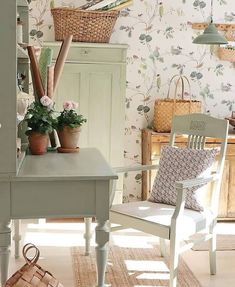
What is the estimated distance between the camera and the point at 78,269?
3.51 meters

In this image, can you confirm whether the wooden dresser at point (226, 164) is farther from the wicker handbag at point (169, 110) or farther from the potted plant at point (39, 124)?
the potted plant at point (39, 124)

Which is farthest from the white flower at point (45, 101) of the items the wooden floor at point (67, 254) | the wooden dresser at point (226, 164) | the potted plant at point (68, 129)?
the wooden dresser at point (226, 164)

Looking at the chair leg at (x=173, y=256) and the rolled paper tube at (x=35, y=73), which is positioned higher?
the rolled paper tube at (x=35, y=73)

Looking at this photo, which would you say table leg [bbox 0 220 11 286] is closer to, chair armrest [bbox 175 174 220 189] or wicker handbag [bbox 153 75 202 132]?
chair armrest [bbox 175 174 220 189]

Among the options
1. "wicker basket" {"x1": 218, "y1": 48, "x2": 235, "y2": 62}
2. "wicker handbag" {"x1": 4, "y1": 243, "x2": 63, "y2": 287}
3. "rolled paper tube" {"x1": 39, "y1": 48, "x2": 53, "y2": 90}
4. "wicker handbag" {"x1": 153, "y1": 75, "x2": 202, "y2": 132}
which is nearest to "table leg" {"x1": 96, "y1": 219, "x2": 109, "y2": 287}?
"wicker handbag" {"x1": 4, "y1": 243, "x2": 63, "y2": 287}

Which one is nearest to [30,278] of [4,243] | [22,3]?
[4,243]

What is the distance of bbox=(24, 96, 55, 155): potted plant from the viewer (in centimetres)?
305

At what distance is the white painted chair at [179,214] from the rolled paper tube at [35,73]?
741mm

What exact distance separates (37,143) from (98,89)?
155 centimetres

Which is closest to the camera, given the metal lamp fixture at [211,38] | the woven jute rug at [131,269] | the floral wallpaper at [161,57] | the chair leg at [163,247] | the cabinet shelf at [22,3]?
the woven jute rug at [131,269]

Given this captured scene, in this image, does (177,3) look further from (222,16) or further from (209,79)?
(209,79)

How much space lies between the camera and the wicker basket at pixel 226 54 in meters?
4.93

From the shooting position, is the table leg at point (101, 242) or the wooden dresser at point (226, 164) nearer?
the table leg at point (101, 242)

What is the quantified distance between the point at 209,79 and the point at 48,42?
159 centimetres
